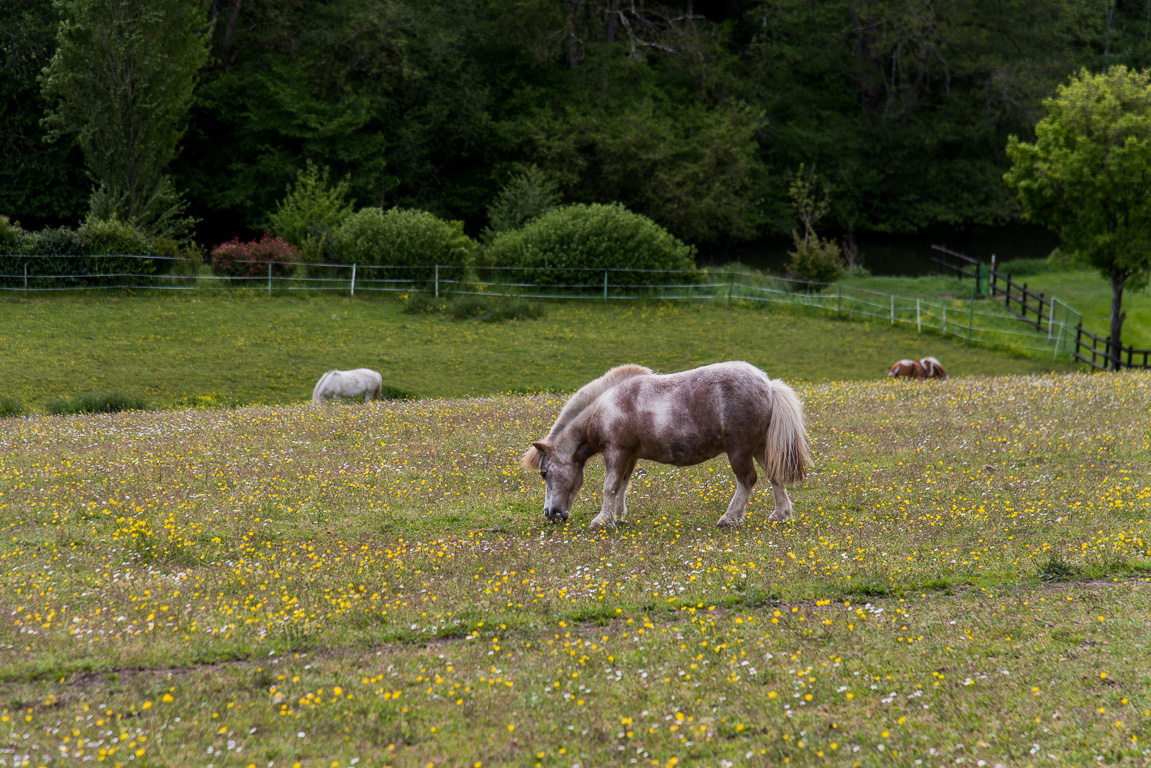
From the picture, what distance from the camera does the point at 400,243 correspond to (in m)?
40.1

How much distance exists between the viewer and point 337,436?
16844 mm

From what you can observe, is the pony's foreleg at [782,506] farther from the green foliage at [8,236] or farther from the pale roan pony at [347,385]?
the green foliage at [8,236]

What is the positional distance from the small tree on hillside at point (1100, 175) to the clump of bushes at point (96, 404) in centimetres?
3341

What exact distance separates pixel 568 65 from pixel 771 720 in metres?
61.8

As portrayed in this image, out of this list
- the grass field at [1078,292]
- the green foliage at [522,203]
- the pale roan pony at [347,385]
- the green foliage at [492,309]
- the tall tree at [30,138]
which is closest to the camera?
the pale roan pony at [347,385]

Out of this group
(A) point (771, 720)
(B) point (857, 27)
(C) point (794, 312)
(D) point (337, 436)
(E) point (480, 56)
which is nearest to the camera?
(A) point (771, 720)

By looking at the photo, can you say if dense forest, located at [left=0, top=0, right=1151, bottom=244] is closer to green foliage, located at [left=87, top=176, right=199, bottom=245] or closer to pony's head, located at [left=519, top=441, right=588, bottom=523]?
green foliage, located at [left=87, top=176, right=199, bottom=245]

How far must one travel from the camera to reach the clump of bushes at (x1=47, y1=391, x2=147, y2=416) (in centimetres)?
2283

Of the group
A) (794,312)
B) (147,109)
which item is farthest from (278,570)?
(147,109)

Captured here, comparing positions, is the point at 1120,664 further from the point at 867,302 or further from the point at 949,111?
the point at 949,111

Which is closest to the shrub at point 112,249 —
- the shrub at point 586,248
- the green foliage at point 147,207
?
the green foliage at point 147,207

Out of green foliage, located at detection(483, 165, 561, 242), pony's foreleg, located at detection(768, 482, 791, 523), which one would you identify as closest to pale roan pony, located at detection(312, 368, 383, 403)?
pony's foreleg, located at detection(768, 482, 791, 523)

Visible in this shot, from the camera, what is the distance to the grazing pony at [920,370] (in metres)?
27.2

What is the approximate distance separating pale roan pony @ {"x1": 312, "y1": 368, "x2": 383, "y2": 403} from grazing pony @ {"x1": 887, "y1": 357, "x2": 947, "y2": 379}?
1453 centimetres
